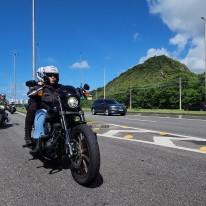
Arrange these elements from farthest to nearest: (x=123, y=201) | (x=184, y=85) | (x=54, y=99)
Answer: (x=184, y=85) < (x=54, y=99) < (x=123, y=201)

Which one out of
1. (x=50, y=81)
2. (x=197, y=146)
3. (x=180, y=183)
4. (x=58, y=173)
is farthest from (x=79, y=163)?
(x=197, y=146)

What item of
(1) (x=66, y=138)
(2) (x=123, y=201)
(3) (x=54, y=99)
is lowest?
(2) (x=123, y=201)

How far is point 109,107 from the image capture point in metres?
31.6

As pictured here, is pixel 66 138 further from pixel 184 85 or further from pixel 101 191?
pixel 184 85

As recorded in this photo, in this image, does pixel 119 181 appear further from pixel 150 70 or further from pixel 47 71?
pixel 150 70

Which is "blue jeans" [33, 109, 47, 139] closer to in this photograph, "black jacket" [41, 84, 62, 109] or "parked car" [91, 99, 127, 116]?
"black jacket" [41, 84, 62, 109]

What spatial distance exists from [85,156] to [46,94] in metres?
1.58

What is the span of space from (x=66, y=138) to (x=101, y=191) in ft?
3.05

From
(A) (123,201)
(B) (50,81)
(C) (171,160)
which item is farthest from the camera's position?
(C) (171,160)

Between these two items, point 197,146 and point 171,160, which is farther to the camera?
point 197,146

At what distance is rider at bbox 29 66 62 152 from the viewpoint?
237 inches

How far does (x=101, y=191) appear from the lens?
4.66m

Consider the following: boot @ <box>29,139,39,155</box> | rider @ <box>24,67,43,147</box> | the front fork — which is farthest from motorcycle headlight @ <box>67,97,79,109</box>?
rider @ <box>24,67,43,147</box>

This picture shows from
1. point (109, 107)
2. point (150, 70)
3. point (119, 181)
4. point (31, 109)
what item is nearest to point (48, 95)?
point (31, 109)
